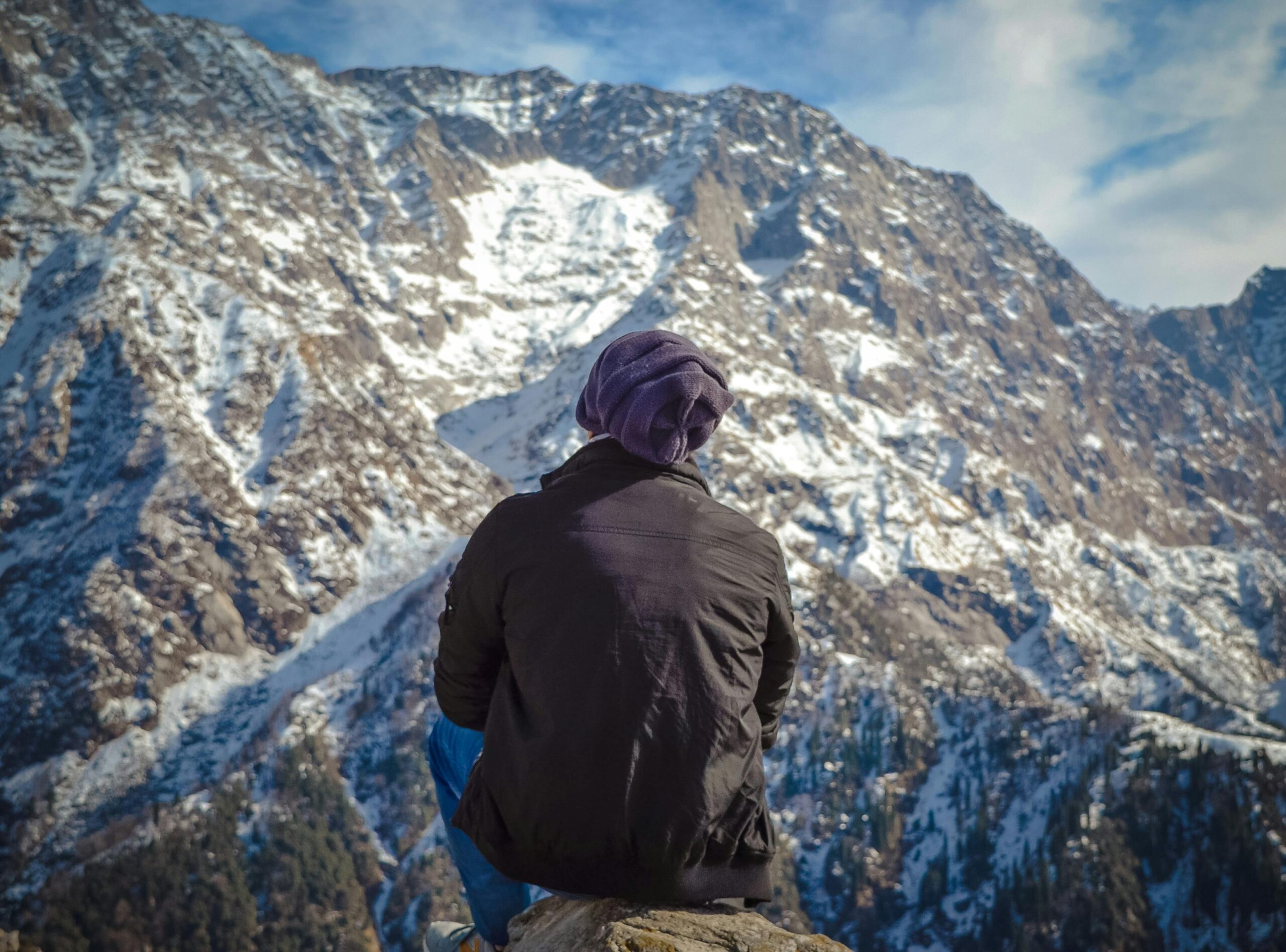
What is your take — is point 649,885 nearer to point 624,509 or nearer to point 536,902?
point 536,902

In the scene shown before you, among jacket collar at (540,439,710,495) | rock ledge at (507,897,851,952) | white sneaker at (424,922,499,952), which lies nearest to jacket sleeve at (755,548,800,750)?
jacket collar at (540,439,710,495)

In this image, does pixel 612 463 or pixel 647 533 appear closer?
pixel 647 533

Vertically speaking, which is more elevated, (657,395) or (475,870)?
(657,395)

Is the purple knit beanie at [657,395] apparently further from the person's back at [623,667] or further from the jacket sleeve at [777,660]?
the jacket sleeve at [777,660]

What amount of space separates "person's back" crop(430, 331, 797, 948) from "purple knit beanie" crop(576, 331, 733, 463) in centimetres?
1

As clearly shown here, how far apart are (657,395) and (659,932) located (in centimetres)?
268

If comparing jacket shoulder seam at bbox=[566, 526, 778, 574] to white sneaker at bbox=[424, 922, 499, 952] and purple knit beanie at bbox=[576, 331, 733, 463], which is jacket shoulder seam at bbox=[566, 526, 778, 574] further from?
white sneaker at bbox=[424, 922, 499, 952]

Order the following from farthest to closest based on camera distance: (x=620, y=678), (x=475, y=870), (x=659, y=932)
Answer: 1. (x=475, y=870)
2. (x=659, y=932)
3. (x=620, y=678)

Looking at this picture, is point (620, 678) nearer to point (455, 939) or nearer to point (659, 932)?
point (659, 932)

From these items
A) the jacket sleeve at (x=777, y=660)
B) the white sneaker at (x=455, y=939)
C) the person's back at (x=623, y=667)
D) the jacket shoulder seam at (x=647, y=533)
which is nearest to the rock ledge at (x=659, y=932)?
the person's back at (x=623, y=667)

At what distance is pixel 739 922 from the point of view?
5.31 meters

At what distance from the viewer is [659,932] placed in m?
5.03

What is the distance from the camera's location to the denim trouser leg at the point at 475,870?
602 cm

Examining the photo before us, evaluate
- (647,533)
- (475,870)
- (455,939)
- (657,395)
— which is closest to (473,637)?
(647,533)
